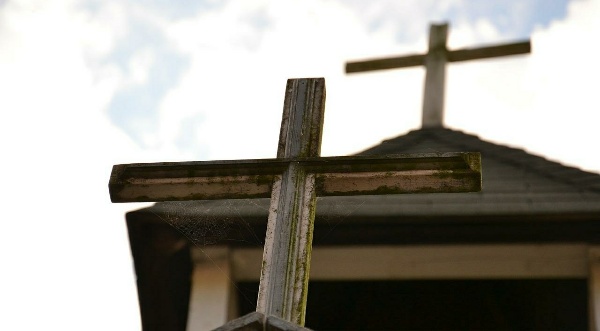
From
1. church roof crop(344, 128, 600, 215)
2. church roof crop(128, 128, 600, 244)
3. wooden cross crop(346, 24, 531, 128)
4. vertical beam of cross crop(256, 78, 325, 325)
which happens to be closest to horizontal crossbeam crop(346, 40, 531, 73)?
wooden cross crop(346, 24, 531, 128)

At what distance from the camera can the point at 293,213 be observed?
3.74 metres

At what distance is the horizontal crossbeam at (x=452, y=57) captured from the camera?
901cm

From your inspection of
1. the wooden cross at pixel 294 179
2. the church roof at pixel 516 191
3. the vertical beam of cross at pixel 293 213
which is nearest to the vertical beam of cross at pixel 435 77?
the church roof at pixel 516 191

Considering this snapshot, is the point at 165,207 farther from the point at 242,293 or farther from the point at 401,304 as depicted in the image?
the point at 401,304

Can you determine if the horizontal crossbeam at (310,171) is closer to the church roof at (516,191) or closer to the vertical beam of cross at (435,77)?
the church roof at (516,191)

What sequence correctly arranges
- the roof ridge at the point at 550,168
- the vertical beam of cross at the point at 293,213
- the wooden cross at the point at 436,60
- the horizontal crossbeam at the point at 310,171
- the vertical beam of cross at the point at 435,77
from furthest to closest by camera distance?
the wooden cross at the point at 436,60, the vertical beam of cross at the point at 435,77, the roof ridge at the point at 550,168, the horizontal crossbeam at the point at 310,171, the vertical beam of cross at the point at 293,213

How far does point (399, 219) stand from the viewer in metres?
6.21

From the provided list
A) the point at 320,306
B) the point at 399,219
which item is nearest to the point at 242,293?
the point at 320,306

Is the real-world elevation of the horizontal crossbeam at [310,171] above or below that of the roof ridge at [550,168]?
below

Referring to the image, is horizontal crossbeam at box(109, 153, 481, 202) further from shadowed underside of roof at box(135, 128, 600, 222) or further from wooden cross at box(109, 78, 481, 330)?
shadowed underside of roof at box(135, 128, 600, 222)

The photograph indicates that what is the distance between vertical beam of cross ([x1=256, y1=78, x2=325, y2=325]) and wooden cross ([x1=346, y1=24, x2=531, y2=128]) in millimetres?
4495

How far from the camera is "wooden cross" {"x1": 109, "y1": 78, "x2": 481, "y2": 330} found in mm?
3645

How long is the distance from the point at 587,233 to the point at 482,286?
0.62 m

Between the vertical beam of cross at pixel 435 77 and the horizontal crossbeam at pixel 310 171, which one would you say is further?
the vertical beam of cross at pixel 435 77
